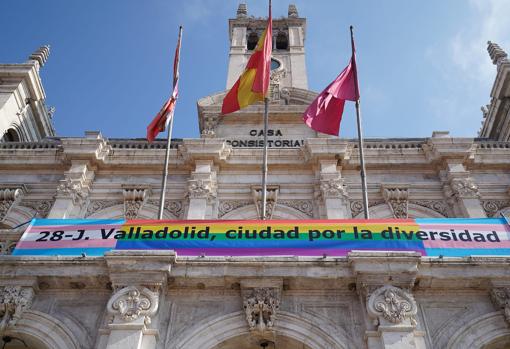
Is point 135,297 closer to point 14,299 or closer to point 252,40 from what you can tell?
point 14,299

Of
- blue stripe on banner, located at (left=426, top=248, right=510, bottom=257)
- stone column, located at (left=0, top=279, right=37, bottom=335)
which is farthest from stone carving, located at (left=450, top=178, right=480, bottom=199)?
stone column, located at (left=0, top=279, right=37, bottom=335)

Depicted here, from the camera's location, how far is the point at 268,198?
17.8 metres

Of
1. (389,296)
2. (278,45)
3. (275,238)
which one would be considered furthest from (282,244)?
(278,45)

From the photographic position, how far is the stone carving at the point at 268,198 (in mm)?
17516

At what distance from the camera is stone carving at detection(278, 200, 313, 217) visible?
17.4 m

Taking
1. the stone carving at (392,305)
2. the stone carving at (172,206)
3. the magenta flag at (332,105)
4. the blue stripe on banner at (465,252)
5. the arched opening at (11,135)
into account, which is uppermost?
the arched opening at (11,135)

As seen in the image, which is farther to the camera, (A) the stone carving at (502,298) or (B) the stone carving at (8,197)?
(B) the stone carving at (8,197)

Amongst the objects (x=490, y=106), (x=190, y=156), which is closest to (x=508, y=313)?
(x=190, y=156)

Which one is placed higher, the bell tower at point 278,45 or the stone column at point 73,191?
the bell tower at point 278,45

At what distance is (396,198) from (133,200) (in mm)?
9759

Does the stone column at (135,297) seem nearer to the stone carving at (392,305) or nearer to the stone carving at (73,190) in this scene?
the stone carving at (392,305)

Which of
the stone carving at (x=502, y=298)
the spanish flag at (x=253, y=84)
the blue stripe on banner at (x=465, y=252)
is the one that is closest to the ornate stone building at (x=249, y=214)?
the stone carving at (x=502, y=298)

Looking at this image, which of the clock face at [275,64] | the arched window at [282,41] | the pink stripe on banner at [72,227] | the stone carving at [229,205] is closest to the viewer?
the pink stripe on banner at [72,227]

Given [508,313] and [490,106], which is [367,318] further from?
[490,106]
